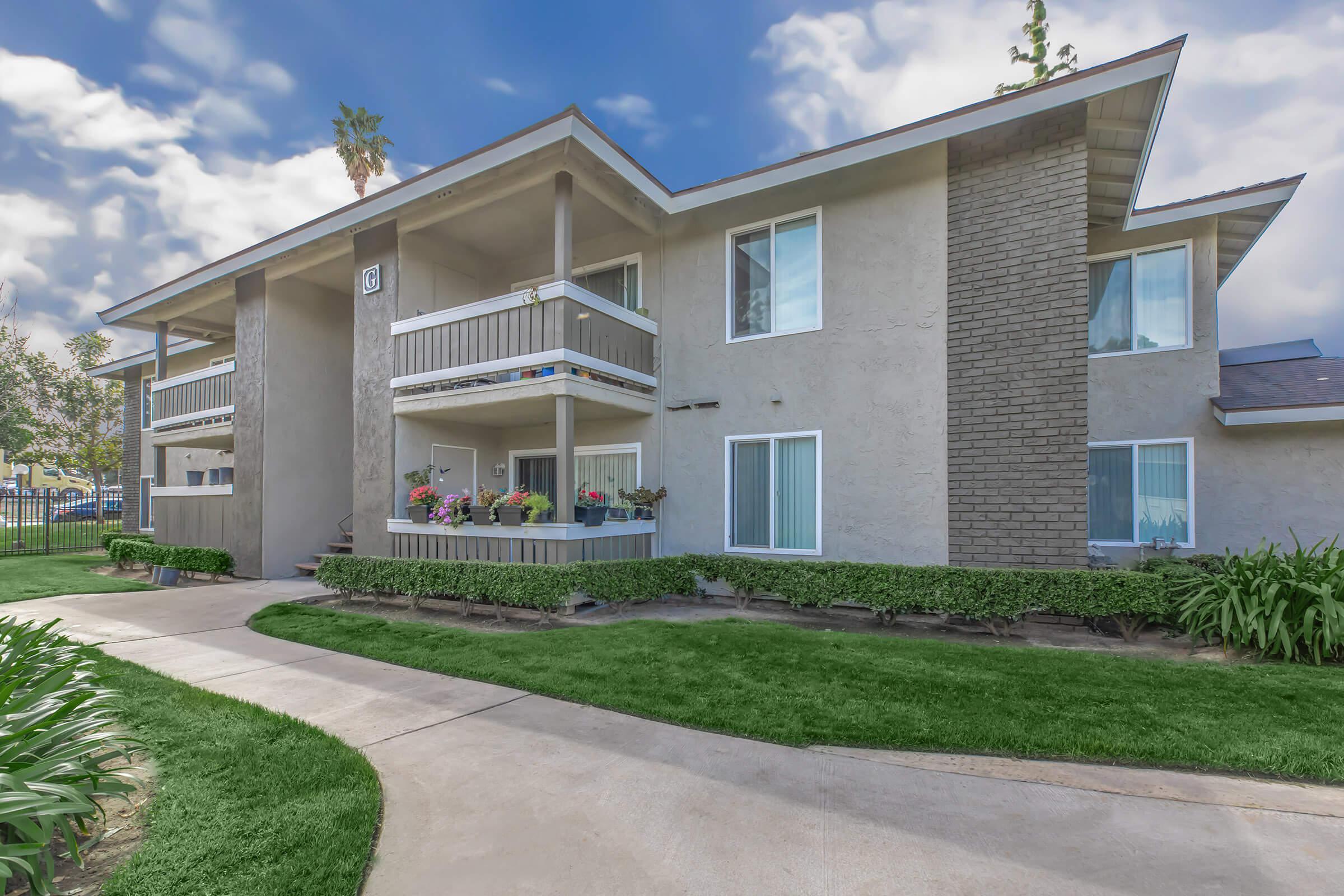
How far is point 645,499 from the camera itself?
9.91m

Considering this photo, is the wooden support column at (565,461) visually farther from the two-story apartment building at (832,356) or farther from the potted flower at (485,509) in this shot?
the potted flower at (485,509)

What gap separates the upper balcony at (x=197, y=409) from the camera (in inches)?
516

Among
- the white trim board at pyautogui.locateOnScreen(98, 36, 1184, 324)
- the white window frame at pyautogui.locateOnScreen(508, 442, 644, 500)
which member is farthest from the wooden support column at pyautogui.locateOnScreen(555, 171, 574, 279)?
the white window frame at pyautogui.locateOnScreen(508, 442, 644, 500)

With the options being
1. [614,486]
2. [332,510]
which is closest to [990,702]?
[614,486]

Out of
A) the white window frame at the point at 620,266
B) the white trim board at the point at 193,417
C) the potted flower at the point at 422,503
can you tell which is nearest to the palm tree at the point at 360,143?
the white trim board at the point at 193,417

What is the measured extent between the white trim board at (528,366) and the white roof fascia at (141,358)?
11.5 m

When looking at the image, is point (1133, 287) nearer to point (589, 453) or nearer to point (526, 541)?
point (589, 453)

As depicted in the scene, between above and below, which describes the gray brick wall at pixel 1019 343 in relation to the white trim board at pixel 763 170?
below

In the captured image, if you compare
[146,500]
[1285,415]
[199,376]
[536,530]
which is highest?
[199,376]

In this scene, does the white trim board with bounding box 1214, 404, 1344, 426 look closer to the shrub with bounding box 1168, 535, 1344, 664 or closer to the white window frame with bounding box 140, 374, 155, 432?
the shrub with bounding box 1168, 535, 1344, 664

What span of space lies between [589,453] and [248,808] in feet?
26.9

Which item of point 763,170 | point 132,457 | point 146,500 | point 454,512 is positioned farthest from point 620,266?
point 132,457

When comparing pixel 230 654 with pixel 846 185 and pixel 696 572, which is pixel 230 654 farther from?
pixel 846 185

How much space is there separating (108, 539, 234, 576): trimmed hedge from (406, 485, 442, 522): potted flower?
5.16 meters
